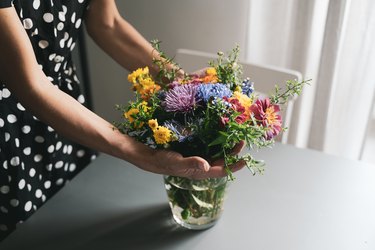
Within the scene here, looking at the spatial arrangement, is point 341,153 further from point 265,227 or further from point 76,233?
point 76,233

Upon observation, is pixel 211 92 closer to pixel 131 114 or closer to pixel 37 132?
pixel 131 114

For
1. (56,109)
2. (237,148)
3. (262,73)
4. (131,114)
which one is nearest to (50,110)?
(56,109)

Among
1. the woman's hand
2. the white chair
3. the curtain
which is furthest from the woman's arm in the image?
the curtain

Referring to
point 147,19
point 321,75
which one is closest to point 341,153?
point 321,75

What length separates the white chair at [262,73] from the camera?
133 centimetres

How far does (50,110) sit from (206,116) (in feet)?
1.13

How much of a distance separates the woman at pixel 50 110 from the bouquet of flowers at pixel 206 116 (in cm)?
3

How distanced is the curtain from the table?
1.14 feet

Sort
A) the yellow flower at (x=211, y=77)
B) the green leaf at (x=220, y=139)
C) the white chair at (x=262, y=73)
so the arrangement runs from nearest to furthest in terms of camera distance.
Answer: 1. the green leaf at (x=220, y=139)
2. the yellow flower at (x=211, y=77)
3. the white chair at (x=262, y=73)

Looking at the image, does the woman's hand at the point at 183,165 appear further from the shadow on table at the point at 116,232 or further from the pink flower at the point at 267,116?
the shadow on table at the point at 116,232

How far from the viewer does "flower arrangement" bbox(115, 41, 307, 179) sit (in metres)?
0.80

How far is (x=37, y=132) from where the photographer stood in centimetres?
119

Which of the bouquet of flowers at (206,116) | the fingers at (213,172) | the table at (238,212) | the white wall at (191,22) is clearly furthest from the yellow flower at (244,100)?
the white wall at (191,22)

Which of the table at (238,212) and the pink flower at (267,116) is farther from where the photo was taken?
the table at (238,212)
